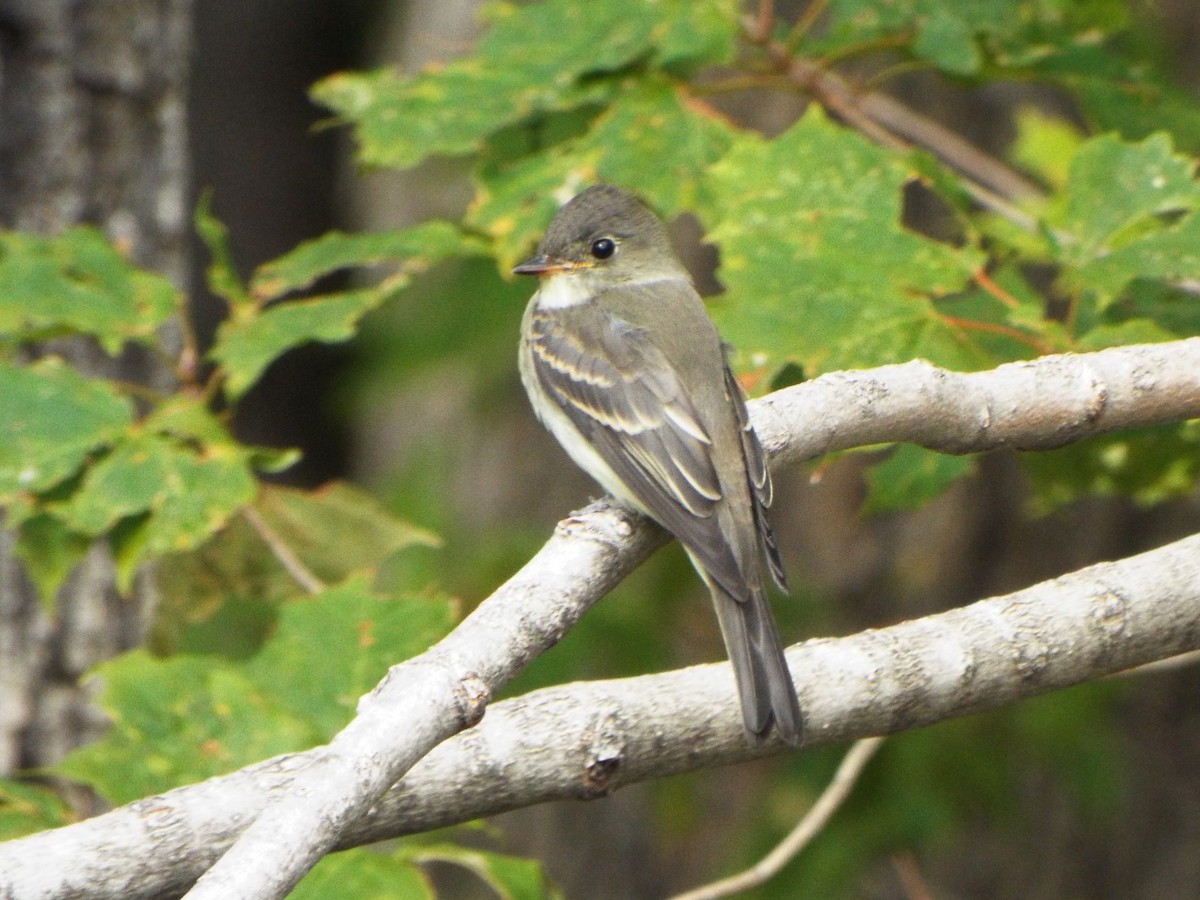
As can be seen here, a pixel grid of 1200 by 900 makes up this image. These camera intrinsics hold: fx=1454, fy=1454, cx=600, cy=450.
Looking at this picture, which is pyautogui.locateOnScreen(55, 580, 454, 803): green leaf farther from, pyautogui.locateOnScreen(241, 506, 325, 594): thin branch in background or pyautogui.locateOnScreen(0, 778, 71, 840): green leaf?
pyautogui.locateOnScreen(241, 506, 325, 594): thin branch in background

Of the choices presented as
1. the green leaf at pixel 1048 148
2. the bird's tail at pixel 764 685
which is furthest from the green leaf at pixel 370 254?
the green leaf at pixel 1048 148

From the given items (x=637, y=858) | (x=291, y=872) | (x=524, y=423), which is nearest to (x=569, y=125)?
(x=291, y=872)

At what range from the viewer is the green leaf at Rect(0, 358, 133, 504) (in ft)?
10.6

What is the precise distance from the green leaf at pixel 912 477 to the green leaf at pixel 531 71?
112 cm

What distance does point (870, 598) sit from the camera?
6.42 m

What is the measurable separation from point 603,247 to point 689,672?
1882mm

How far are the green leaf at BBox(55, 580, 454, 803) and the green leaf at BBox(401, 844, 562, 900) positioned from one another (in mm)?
346

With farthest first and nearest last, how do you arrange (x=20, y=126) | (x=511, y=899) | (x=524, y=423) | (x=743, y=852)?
1. (x=524, y=423)
2. (x=743, y=852)
3. (x=20, y=126)
4. (x=511, y=899)

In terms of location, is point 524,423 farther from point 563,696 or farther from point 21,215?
point 563,696

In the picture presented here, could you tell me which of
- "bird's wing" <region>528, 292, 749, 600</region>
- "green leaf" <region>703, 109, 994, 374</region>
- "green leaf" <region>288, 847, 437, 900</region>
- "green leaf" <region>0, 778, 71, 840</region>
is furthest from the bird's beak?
"green leaf" <region>0, 778, 71, 840</region>

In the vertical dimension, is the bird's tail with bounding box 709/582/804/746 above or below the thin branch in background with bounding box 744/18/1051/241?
below

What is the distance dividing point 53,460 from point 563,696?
Answer: 1.44m

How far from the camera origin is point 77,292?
357 cm

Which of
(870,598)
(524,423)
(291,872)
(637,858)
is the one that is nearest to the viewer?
(291,872)
